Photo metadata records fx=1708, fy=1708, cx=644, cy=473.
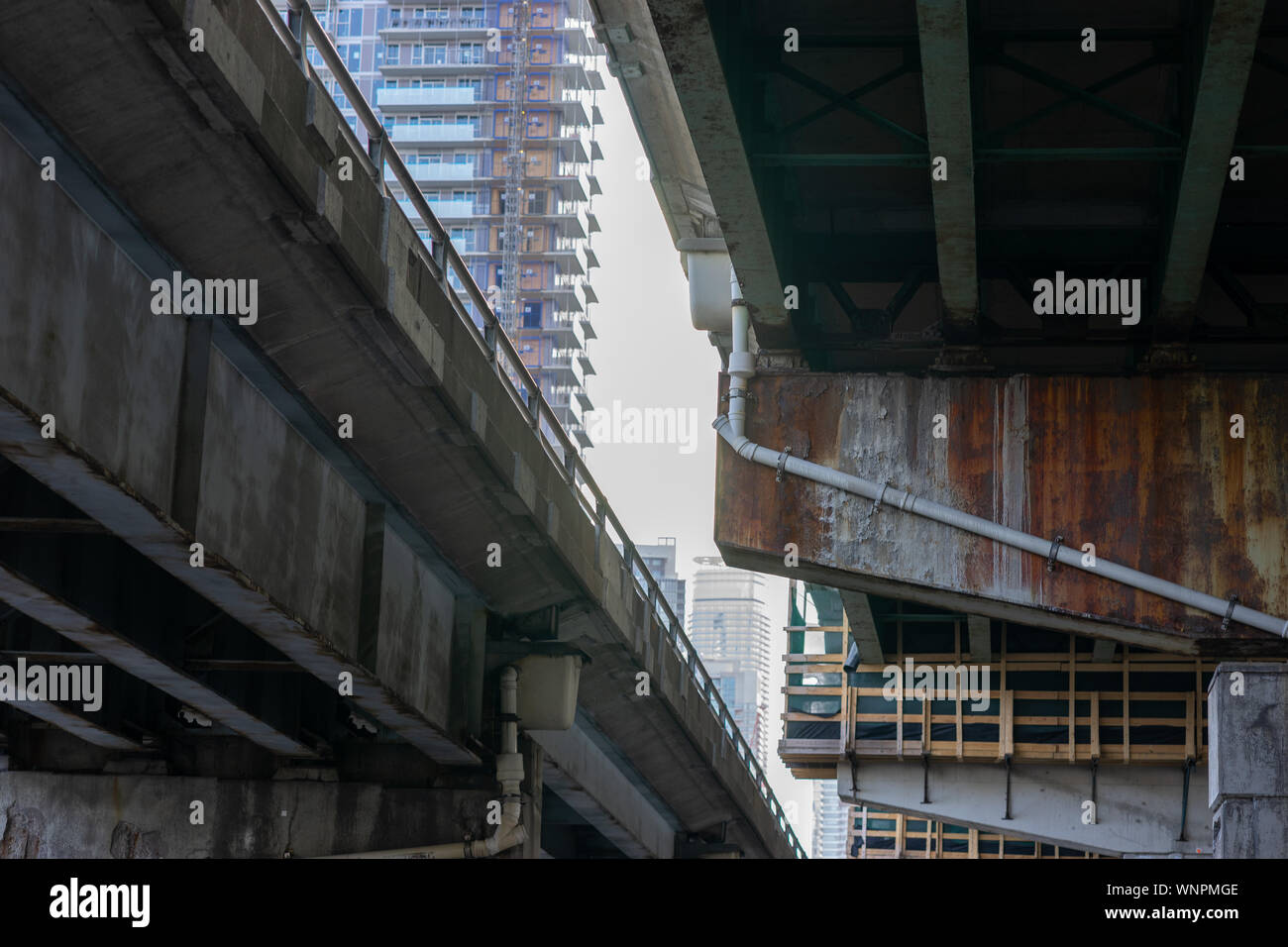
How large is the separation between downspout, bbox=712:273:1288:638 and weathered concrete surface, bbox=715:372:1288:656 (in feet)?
0.29

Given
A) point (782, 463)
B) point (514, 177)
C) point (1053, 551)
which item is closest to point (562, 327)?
point (514, 177)

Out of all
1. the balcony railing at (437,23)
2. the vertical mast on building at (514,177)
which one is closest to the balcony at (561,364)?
the vertical mast on building at (514,177)

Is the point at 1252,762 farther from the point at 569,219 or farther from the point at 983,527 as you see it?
the point at 569,219

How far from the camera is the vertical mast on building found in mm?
152250

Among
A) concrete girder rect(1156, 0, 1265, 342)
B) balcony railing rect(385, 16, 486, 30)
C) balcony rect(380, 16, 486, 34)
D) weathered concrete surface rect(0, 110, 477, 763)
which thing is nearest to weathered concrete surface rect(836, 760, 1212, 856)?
concrete girder rect(1156, 0, 1265, 342)

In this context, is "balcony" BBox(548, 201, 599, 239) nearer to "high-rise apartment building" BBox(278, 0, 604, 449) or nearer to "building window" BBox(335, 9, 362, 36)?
"high-rise apartment building" BBox(278, 0, 604, 449)

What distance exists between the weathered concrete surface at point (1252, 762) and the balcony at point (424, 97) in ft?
481

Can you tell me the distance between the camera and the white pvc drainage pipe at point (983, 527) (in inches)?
487

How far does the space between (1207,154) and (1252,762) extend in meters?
3.77

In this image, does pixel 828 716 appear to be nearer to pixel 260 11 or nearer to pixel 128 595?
pixel 128 595

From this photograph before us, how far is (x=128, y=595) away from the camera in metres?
11.8
